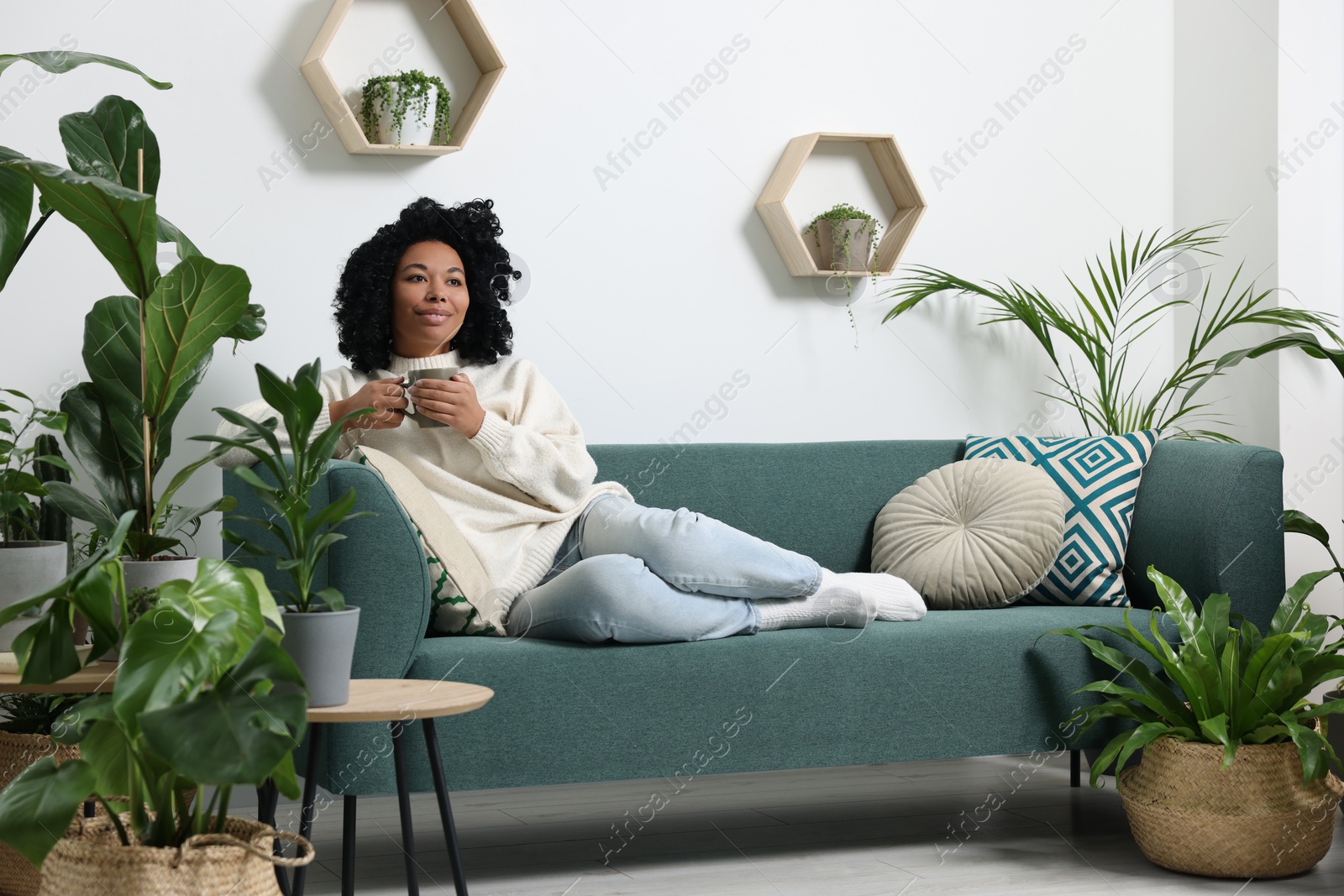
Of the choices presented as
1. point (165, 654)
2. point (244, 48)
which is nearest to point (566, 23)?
point (244, 48)

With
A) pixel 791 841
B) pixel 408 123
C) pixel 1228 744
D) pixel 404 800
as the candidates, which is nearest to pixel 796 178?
pixel 408 123

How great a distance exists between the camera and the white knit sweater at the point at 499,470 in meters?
2.49

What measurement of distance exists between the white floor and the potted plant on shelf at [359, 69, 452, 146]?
1.45m

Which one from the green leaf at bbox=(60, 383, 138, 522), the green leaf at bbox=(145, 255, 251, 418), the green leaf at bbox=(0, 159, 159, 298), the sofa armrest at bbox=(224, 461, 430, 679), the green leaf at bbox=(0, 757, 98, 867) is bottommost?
the green leaf at bbox=(0, 757, 98, 867)

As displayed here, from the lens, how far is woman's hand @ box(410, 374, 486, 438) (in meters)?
2.44

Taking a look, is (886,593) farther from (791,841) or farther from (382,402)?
(382,402)

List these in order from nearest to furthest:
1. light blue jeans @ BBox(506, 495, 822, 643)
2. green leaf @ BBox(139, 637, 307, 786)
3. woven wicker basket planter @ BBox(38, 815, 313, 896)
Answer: green leaf @ BBox(139, 637, 307, 786) → woven wicker basket planter @ BBox(38, 815, 313, 896) → light blue jeans @ BBox(506, 495, 822, 643)

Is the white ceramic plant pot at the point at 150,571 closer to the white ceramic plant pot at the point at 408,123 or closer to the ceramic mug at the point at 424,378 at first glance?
the ceramic mug at the point at 424,378

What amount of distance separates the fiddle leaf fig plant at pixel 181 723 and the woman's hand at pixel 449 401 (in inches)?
37.1

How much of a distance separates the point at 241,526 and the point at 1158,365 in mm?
2521

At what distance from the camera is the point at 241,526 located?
2.48 meters

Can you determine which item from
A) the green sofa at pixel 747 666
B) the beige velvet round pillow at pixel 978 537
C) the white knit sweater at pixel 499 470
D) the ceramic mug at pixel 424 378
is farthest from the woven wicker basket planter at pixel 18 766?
the beige velvet round pillow at pixel 978 537

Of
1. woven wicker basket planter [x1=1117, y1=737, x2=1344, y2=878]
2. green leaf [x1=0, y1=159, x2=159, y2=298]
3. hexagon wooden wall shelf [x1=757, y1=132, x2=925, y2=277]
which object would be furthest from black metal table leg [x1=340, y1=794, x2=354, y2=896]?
hexagon wooden wall shelf [x1=757, y1=132, x2=925, y2=277]

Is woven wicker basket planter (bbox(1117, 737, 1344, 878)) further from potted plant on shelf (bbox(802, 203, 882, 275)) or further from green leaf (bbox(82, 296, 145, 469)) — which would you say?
green leaf (bbox(82, 296, 145, 469))
